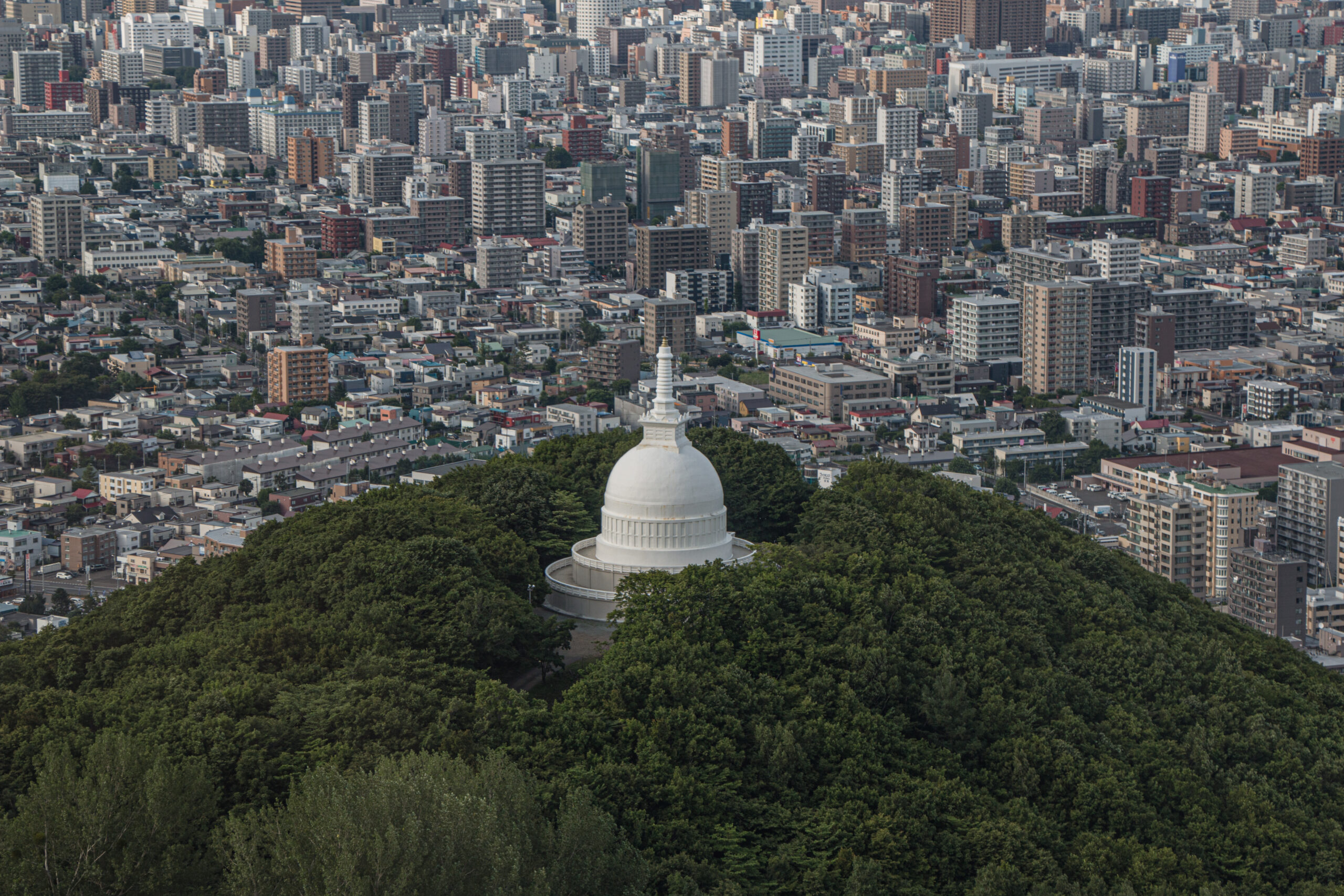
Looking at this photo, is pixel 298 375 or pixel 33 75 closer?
pixel 298 375

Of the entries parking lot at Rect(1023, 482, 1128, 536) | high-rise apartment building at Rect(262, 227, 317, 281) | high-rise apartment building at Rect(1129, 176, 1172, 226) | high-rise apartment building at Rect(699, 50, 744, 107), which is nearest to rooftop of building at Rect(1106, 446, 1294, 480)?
parking lot at Rect(1023, 482, 1128, 536)

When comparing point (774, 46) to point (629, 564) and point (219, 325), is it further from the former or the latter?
point (629, 564)

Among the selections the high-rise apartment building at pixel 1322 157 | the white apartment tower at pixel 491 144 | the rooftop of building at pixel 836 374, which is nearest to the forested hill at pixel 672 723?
the rooftop of building at pixel 836 374

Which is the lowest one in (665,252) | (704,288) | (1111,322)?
(1111,322)

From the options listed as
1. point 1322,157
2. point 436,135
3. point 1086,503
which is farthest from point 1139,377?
point 436,135

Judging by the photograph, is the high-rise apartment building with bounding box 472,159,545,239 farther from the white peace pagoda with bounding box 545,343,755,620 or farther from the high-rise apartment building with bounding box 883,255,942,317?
the white peace pagoda with bounding box 545,343,755,620

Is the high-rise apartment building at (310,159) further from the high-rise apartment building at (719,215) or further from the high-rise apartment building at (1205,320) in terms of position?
the high-rise apartment building at (1205,320)

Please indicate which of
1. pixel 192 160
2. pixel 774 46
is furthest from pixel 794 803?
pixel 774 46

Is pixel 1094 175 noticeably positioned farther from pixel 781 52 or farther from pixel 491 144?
pixel 781 52
